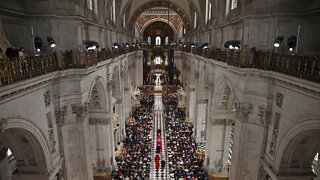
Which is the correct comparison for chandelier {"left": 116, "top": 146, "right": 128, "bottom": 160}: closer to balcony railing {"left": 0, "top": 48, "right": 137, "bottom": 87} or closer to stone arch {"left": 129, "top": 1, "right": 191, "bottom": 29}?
balcony railing {"left": 0, "top": 48, "right": 137, "bottom": 87}

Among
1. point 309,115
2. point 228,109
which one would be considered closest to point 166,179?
point 228,109

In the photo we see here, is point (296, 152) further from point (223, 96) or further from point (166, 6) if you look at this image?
point (166, 6)

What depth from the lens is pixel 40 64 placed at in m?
8.67

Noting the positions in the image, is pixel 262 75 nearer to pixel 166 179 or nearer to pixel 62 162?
pixel 62 162

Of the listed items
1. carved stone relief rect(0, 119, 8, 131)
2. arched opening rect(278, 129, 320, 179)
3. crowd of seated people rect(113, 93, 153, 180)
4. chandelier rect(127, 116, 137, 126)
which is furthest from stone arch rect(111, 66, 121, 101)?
arched opening rect(278, 129, 320, 179)

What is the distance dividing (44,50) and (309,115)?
1001cm

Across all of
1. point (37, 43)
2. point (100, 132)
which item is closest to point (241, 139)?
point (37, 43)

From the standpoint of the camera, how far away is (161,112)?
31.9 m

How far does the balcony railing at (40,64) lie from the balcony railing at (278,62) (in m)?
6.57

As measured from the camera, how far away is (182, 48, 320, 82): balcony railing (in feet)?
23.6

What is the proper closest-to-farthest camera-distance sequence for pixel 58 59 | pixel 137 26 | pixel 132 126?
pixel 58 59, pixel 132 126, pixel 137 26

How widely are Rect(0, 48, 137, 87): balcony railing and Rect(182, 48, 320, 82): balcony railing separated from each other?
657 centimetres

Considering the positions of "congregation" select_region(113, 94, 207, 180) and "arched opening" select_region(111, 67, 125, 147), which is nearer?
"congregation" select_region(113, 94, 207, 180)

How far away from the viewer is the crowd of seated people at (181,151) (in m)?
17.9
